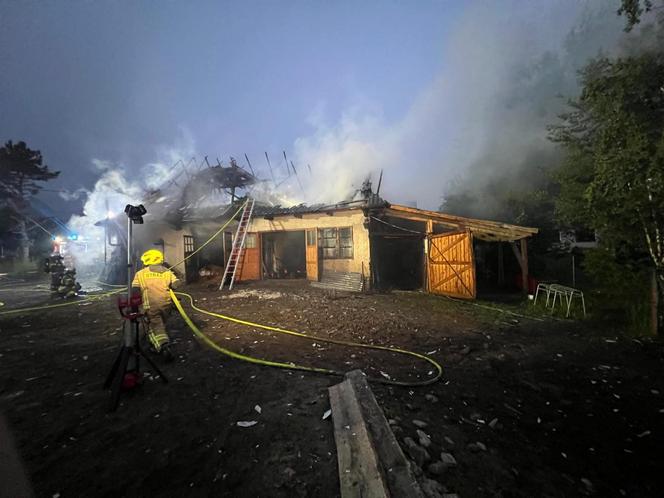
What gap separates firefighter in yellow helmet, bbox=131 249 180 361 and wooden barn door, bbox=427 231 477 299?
856 centimetres

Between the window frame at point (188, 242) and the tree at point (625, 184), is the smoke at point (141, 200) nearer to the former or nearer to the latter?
the window frame at point (188, 242)

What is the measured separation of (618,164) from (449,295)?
5.87 meters

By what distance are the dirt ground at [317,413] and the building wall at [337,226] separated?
583 cm

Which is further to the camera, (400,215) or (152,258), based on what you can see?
(400,215)

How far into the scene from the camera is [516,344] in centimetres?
532

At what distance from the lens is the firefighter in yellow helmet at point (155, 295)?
429 cm

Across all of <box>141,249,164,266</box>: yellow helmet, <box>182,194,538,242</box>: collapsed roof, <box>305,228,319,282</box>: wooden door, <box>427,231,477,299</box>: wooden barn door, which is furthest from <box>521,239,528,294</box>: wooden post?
<box>141,249,164,266</box>: yellow helmet

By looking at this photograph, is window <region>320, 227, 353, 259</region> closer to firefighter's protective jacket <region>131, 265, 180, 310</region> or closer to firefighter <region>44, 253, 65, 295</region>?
firefighter's protective jacket <region>131, 265, 180, 310</region>

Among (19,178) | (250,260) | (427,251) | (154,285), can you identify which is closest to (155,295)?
(154,285)

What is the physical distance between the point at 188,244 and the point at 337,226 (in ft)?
26.0

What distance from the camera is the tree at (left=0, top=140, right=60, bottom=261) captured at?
90.4 ft

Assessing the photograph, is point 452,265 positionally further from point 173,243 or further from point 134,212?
point 173,243

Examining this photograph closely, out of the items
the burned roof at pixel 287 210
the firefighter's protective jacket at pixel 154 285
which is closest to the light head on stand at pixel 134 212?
the firefighter's protective jacket at pixel 154 285

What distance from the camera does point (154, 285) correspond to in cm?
436
